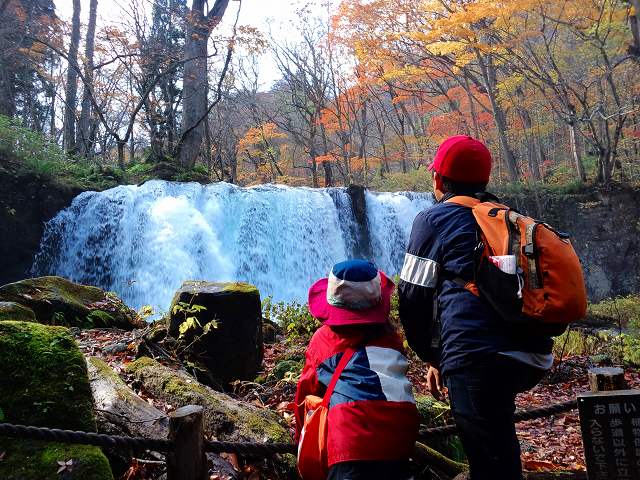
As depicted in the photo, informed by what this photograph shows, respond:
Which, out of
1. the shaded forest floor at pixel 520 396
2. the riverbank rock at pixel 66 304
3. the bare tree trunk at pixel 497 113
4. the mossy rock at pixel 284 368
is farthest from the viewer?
the bare tree trunk at pixel 497 113

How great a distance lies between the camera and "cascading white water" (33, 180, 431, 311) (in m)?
11.4

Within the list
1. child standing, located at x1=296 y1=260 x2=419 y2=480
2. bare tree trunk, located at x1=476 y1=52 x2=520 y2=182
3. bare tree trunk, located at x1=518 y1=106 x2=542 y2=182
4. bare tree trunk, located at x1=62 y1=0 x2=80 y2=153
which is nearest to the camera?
child standing, located at x1=296 y1=260 x2=419 y2=480

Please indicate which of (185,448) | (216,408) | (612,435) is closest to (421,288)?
(612,435)

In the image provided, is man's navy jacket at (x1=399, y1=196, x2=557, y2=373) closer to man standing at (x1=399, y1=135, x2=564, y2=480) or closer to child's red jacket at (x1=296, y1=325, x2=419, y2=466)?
man standing at (x1=399, y1=135, x2=564, y2=480)

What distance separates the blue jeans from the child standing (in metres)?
0.27

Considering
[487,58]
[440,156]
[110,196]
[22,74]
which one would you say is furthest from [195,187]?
[487,58]

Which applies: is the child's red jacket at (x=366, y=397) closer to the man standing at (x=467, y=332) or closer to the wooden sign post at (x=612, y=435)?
the man standing at (x=467, y=332)

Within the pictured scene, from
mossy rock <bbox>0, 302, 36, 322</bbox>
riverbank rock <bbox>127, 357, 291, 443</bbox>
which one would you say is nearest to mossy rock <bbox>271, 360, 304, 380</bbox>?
riverbank rock <bbox>127, 357, 291, 443</bbox>

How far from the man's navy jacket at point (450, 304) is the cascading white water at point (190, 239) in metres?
9.04

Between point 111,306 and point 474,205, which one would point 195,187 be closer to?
point 111,306

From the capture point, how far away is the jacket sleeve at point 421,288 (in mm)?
1979

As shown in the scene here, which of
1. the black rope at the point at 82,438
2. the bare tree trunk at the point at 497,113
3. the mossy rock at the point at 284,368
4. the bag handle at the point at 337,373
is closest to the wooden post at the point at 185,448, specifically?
the black rope at the point at 82,438

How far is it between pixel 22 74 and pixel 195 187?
33.3 ft

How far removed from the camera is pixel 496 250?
1812 millimetres
